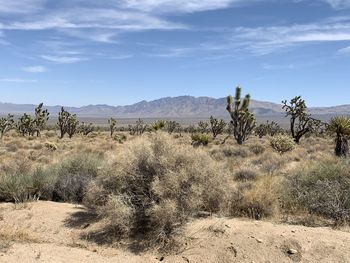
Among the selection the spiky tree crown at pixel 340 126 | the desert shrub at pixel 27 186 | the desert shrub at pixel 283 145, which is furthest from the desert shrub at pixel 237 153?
Result: the desert shrub at pixel 27 186

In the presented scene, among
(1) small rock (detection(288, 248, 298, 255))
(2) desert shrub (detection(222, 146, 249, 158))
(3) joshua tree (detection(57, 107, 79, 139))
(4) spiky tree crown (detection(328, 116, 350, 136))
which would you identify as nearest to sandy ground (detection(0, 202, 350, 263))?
(1) small rock (detection(288, 248, 298, 255))

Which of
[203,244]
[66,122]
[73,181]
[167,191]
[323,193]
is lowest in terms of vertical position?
[203,244]

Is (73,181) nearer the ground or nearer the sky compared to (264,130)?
nearer the sky

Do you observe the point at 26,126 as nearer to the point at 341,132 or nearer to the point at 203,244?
the point at 341,132

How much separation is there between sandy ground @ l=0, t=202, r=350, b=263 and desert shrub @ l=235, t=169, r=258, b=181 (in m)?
5.05

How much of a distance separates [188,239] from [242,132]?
2786 cm

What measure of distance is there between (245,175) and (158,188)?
6124 mm

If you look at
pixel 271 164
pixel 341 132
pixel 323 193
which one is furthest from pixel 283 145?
pixel 323 193

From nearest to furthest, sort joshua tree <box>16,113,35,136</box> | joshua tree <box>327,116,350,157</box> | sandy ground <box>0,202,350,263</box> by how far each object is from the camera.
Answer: sandy ground <box>0,202,350,263</box>, joshua tree <box>327,116,350,157</box>, joshua tree <box>16,113,35,136</box>

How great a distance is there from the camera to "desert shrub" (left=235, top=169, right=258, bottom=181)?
14.3 meters

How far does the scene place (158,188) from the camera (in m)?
9.02

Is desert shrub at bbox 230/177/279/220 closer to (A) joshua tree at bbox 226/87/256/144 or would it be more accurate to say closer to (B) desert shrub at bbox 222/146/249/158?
(B) desert shrub at bbox 222/146/249/158

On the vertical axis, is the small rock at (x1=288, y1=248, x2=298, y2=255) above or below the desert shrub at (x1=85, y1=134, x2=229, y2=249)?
below

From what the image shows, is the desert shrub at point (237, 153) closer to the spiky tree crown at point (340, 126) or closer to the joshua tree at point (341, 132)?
the joshua tree at point (341, 132)
